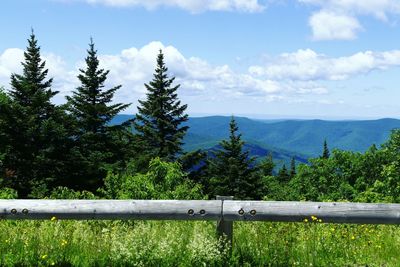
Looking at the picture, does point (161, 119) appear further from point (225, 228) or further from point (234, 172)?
point (225, 228)

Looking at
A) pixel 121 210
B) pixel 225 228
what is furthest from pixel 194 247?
pixel 121 210

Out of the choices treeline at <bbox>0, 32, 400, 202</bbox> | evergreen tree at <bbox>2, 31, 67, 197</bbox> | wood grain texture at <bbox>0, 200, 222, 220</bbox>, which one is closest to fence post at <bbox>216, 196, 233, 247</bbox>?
wood grain texture at <bbox>0, 200, 222, 220</bbox>

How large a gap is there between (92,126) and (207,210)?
1684 inches

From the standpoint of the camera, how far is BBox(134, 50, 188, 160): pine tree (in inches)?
1969

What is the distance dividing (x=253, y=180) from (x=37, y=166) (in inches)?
1161

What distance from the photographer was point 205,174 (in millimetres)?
55969

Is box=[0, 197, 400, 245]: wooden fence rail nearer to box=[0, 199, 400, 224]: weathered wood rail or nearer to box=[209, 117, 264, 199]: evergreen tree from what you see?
box=[0, 199, 400, 224]: weathered wood rail

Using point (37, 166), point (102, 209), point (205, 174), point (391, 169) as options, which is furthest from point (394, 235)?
point (205, 174)

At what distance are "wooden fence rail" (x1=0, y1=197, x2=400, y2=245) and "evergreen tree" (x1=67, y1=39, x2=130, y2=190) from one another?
1529 inches

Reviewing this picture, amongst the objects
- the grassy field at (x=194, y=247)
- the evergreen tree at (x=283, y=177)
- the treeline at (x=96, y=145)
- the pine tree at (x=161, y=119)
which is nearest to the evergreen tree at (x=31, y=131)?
the treeline at (x=96, y=145)

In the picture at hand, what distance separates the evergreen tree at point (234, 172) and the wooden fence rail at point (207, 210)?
52.1 m

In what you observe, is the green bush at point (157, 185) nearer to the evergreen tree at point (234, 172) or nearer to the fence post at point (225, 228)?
A: the fence post at point (225, 228)

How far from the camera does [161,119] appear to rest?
50094 mm

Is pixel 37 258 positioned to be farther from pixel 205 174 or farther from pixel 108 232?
pixel 205 174
